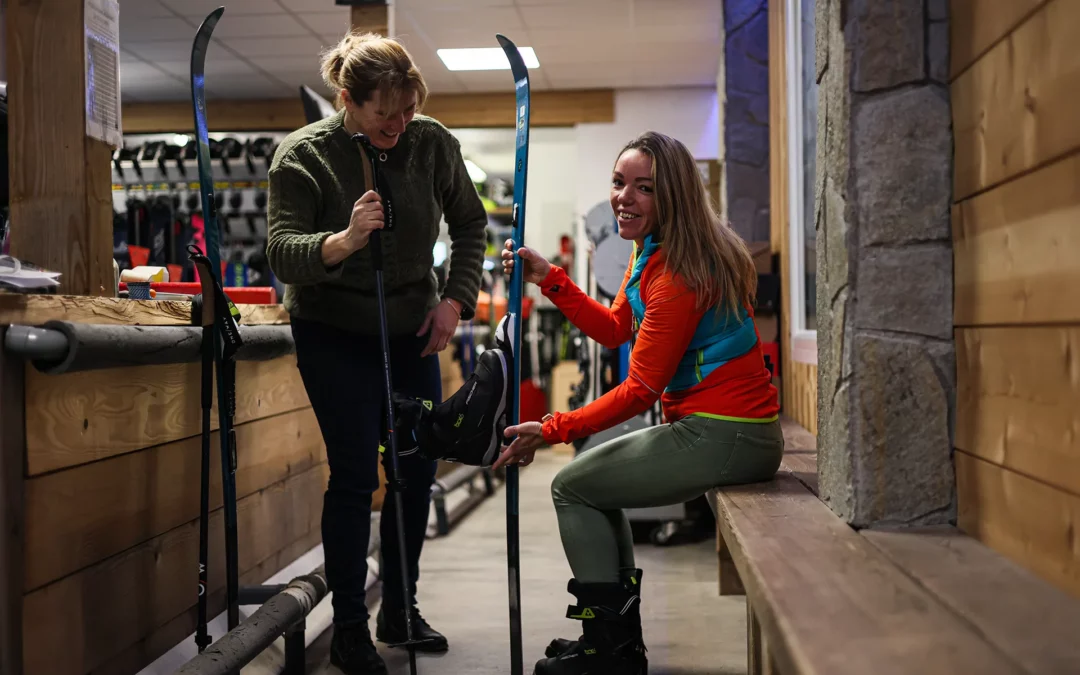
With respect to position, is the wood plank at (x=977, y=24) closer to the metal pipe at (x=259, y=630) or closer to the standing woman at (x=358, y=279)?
the standing woman at (x=358, y=279)

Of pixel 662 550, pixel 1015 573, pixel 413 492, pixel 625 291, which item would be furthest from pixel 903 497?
pixel 662 550

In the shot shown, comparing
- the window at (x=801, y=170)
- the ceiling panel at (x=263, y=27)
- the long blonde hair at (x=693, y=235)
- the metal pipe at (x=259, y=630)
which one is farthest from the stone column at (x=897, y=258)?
the ceiling panel at (x=263, y=27)

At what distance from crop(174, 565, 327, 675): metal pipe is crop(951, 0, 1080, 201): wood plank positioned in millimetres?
1519

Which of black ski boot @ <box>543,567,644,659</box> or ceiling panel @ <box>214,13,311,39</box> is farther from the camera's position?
ceiling panel @ <box>214,13,311,39</box>

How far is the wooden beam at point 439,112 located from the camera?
723 cm

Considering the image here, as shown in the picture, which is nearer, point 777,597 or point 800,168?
point 777,597

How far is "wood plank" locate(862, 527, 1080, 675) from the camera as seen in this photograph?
919mm

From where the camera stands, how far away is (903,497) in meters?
1.50

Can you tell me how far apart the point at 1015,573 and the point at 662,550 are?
240 centimetres

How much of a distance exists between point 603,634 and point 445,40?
16.4 feet

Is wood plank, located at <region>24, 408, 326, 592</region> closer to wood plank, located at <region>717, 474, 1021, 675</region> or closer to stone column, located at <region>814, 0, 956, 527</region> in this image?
wood plank, located at <region>717, 474, 1021, 675</region>

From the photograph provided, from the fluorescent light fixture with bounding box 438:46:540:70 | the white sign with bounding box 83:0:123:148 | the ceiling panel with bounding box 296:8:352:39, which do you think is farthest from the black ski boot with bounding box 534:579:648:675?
the fluorescent light fixture with bounding box 438:46:540:70

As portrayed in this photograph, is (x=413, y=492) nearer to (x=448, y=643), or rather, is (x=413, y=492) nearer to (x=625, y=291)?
(x=448, y=643)

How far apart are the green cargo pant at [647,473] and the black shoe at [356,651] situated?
52 centimetres
